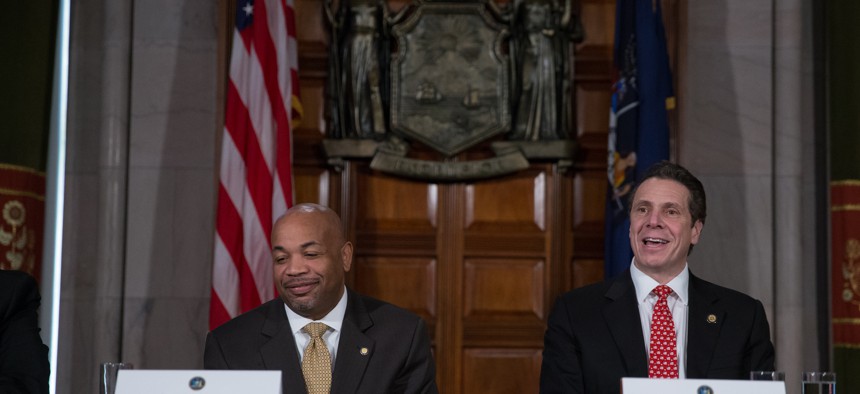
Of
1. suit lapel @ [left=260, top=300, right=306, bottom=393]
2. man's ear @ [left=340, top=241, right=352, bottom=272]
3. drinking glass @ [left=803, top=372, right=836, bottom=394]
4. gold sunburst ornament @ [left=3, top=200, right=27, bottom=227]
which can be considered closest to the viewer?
drinking glass @ [left=803, top=372, right=836, bottom=394]

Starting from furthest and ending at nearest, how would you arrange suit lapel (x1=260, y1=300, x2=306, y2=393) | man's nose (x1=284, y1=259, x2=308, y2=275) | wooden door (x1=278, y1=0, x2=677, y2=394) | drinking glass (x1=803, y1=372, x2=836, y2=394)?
wooden door (x1=278, y1=0, x2=677, y2=394) → man's nose (x1=284, y1=259, x2=308, y2=275) → suit lapel (x1=260, y1=300, x2=306, y2=393) → drinking glass (x1=803, y1=372, x2=836, y2=394)

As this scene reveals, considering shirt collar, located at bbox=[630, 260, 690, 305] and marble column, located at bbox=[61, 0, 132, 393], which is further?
marble column, located at bbox=[61, 0, 132, 393]

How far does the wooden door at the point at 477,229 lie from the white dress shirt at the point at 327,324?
2556 millimetres

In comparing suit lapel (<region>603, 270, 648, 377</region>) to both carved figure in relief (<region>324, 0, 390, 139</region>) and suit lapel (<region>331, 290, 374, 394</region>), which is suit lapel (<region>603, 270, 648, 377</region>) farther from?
carved figure in relief (<region>324, 0, 390, 139</region>)

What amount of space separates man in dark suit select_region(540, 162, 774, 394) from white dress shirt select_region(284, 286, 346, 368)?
0.68 meters

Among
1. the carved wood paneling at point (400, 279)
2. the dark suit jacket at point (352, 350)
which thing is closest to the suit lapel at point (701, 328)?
the dark suit jacket at point (352, 350)

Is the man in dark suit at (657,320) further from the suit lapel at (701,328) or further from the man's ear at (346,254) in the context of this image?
the man's ear at (346,254)

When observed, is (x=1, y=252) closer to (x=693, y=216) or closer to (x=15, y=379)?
(x=15, y=379)

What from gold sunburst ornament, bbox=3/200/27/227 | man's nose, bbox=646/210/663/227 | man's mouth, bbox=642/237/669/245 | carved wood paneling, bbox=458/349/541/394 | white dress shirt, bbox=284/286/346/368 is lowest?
carved wood paneling, bbox=458/349/541/394

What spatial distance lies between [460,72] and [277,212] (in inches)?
51.7

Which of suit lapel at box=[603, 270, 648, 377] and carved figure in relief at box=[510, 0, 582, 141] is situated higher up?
carved figure in relief at box=[510, 0, 582, 141]

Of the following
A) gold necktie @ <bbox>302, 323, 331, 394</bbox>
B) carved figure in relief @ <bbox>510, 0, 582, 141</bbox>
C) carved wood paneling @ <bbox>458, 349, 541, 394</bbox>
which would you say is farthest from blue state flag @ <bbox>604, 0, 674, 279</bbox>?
gold necktie @ <bbox>302, 323, 331, 394</bbox>

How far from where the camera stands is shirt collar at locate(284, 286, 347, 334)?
141 inches

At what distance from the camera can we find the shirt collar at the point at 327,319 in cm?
358
